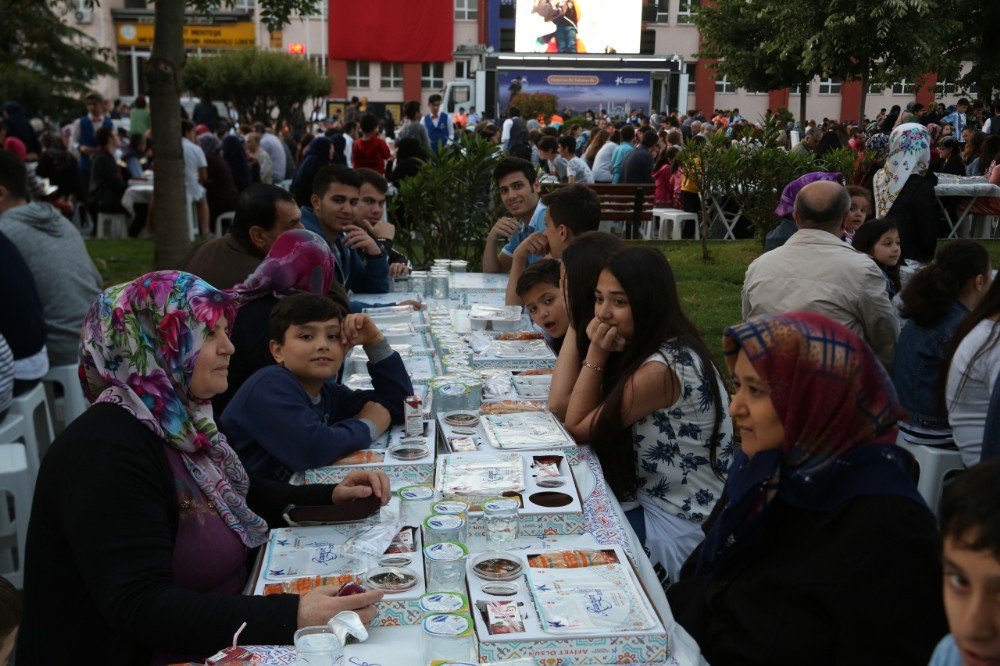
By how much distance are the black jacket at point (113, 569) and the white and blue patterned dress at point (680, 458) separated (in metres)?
1.38

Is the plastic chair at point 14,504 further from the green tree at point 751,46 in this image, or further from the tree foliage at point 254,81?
the tree foliage at point 254,81

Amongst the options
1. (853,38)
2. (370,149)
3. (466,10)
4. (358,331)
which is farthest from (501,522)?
(466,10)

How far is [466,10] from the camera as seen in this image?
138 feet

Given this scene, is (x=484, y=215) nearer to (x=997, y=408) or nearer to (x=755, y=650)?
(x=997, y=408)

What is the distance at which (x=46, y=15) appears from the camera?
59.2 ft

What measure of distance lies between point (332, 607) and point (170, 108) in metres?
6.72

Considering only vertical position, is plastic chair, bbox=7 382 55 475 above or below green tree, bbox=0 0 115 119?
below

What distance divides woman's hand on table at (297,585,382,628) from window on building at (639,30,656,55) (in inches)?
1657

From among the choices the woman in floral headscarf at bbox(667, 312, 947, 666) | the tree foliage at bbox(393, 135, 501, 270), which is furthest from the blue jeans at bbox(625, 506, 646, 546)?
the tree foliage at bbox(393, 135, 501, 270)

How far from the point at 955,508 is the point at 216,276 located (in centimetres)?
366

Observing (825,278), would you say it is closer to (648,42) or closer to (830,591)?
(830,591)

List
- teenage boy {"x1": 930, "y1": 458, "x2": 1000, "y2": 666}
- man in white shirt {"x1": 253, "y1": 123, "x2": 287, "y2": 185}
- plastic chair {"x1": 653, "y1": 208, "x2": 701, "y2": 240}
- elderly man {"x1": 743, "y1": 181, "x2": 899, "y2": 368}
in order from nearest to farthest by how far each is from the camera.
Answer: teenage boy {"x1": 930, "y1": 458, "x2": 1000, "y2": 666}, elderly man {"x1": 743, "y1": 181, "x2": 899, "y2": 368}, plastic chair {"x1": 653, "y1": 208, "x2": 701, "y2": 240}, man in white shirt {"x1": 253, "y1": 123, "x2": 287, "y2": 185}

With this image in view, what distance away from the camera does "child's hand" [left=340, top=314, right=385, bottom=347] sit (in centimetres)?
307

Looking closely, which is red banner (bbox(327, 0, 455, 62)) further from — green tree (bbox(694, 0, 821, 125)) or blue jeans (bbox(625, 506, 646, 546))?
blue jeans (bbox(625, 506, 646, 546))
